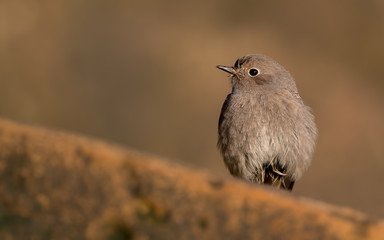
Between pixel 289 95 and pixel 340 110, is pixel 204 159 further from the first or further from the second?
pixel 289 95

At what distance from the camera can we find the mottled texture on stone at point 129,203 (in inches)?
155

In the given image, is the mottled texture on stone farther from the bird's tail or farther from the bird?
the bird's tail

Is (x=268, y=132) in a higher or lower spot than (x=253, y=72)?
lower

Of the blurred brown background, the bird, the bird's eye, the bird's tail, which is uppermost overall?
the blurred brown background

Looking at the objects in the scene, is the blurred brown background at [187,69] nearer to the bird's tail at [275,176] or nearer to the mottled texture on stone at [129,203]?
the bird's tail at [275,176]

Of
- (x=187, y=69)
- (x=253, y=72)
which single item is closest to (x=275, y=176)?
(x=253, y=72)

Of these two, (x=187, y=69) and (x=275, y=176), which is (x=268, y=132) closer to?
(x=275, y=176)

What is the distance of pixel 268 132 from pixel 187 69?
6956 millimetres

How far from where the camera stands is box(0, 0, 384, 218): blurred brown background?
1415 centimetres

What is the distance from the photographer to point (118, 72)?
47.6ft

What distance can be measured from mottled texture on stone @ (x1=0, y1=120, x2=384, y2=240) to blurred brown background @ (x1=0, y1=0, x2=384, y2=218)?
977cm

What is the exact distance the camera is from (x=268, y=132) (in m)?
8.18

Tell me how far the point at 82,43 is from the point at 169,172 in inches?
427

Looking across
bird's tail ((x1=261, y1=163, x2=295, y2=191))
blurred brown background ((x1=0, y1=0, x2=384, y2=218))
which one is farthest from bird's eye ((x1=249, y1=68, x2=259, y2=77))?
blurred brown background ((x1=0, y1=0, x2=384, y2=218))
